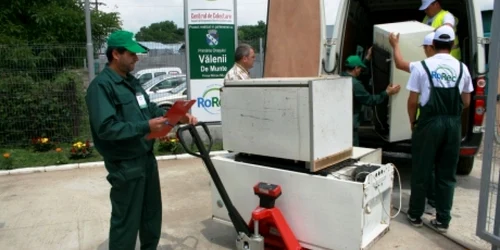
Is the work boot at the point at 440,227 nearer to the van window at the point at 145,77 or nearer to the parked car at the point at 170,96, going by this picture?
the van window at the point at 145,77

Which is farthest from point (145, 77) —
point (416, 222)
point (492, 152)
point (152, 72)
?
point (492, 152)

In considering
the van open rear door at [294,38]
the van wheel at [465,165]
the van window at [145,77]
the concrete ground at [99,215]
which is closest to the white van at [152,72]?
the van window at [145,77]

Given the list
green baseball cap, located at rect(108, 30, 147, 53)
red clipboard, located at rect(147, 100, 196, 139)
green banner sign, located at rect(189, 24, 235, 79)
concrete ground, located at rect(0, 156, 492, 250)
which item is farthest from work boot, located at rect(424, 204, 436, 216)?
green banner sign, located at rect(189, 24, 235, 79)

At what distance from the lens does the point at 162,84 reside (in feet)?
27.9

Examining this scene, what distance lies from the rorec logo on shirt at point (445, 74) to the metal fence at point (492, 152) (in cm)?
48

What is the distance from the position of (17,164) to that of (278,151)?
500 centimetres

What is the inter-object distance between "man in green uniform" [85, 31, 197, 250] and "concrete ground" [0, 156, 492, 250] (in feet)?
2.80

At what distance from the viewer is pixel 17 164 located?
631 centimetres

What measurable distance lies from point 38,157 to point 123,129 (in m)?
4.91

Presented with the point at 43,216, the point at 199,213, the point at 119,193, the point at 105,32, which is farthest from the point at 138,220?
the point at 105,32

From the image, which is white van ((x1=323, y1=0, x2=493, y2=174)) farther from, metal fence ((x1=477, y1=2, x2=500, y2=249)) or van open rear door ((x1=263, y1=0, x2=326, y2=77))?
metal fence ((x1=477, y1=2, x2=500, y2=249))

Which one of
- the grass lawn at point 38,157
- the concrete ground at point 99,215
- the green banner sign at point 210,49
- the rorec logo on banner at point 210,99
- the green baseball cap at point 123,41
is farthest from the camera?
the rorec logo on banner at point 210,99

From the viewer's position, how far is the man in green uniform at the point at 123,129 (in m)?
2.58

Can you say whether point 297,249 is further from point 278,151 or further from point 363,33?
point 363,33
